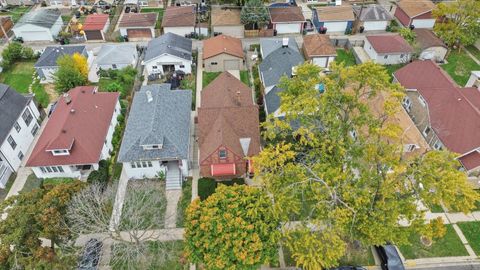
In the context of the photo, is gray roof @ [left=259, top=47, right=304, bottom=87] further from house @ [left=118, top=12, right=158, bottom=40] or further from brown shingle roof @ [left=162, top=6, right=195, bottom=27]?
house @ [left=118, top=12, right=158, bottom=40]

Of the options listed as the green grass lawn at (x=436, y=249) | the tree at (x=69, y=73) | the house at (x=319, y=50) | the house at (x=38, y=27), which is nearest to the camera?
the green grass lawn at (x=436, y=249)

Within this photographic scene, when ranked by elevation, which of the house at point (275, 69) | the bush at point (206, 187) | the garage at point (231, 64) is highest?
the garage at point (231, 64)

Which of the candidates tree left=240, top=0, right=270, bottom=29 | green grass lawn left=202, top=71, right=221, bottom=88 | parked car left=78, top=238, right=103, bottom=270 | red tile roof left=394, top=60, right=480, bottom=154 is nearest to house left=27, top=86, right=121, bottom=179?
parked car left=78, top=238, right=103, bottom=270

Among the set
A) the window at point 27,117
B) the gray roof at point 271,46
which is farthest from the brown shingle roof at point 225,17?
the window at point 27,117

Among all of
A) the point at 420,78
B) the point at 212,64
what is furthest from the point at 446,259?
the point at 212,64

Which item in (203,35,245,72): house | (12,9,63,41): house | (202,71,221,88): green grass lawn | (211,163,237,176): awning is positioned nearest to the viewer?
(211,163,237,176): awning

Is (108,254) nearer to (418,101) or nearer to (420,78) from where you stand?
(418,101)

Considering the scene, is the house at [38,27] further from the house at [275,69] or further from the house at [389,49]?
the house at [389,49]
